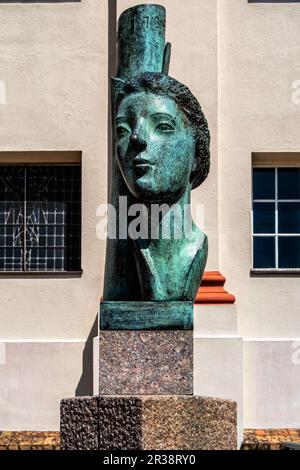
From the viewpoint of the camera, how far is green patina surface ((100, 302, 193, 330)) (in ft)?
32.9

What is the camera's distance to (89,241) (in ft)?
60.7

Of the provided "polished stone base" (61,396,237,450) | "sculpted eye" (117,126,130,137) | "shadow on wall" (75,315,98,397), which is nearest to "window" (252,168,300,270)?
"shadow on wall" (75,315,98,397)

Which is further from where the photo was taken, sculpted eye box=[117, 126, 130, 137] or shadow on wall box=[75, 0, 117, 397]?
shadow on wall box=[75, 0, 117, 397]

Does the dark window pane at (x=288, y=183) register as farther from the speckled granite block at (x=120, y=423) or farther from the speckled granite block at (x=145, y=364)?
the speckled granite block at (x=120, y=423)

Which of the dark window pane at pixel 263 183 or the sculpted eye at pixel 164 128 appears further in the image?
the dark window pane at pixel 263 183

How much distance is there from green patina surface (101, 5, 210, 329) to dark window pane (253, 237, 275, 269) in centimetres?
838

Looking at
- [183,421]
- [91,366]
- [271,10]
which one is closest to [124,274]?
[183,421]

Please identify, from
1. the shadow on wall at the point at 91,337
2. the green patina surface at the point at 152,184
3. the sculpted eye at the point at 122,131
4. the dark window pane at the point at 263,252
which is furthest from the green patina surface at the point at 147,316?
the dark window pane at the point at 263,252

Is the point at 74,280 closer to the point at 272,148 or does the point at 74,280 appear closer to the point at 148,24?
the point at 272,148

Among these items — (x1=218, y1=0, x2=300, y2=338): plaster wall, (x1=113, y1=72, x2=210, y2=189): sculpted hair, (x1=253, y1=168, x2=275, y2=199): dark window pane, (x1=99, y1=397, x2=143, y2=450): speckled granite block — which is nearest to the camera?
(x1=99, y1=397, x2=143, y2=450): speckled granite block

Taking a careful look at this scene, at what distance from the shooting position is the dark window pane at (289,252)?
18.8 meters

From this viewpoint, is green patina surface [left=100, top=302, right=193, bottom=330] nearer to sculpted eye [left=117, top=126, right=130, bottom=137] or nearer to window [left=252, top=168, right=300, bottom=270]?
sculpted eye [left=117, top=126, right=130, bottom=137]

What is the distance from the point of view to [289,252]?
18844 mm

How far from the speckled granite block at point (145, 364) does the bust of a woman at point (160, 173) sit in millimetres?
321
